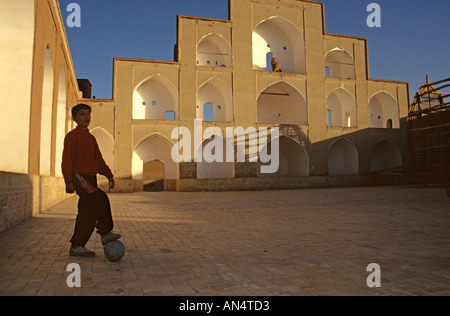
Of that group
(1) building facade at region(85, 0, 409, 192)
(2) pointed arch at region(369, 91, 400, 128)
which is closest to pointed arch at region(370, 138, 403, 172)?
(1) building facade at region(85, 0, 409, 192)

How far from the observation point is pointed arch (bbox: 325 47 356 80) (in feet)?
82.1

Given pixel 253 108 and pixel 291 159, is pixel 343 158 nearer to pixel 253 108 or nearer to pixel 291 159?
pixel 291 159

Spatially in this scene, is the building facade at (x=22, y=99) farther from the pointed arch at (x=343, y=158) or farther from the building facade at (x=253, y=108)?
the pointed arch at (x=343, y=158)

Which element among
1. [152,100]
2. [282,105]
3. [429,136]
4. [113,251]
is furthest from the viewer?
[282,105]

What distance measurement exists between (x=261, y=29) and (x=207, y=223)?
20.5 meters

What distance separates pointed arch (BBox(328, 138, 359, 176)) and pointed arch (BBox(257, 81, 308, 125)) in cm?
329

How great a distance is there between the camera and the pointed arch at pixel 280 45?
24.0 meters

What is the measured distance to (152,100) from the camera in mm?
22938

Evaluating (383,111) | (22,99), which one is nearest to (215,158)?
(383,111)

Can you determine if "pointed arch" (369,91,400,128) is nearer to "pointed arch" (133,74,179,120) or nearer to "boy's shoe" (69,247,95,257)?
"pointed arch" (133,74,179,120)

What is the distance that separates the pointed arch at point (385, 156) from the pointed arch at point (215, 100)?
1111 centimetres

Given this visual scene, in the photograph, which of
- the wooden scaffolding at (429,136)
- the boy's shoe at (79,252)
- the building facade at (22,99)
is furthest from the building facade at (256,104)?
the boy's shoe at (79,252)

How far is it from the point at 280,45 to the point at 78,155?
23.0m
